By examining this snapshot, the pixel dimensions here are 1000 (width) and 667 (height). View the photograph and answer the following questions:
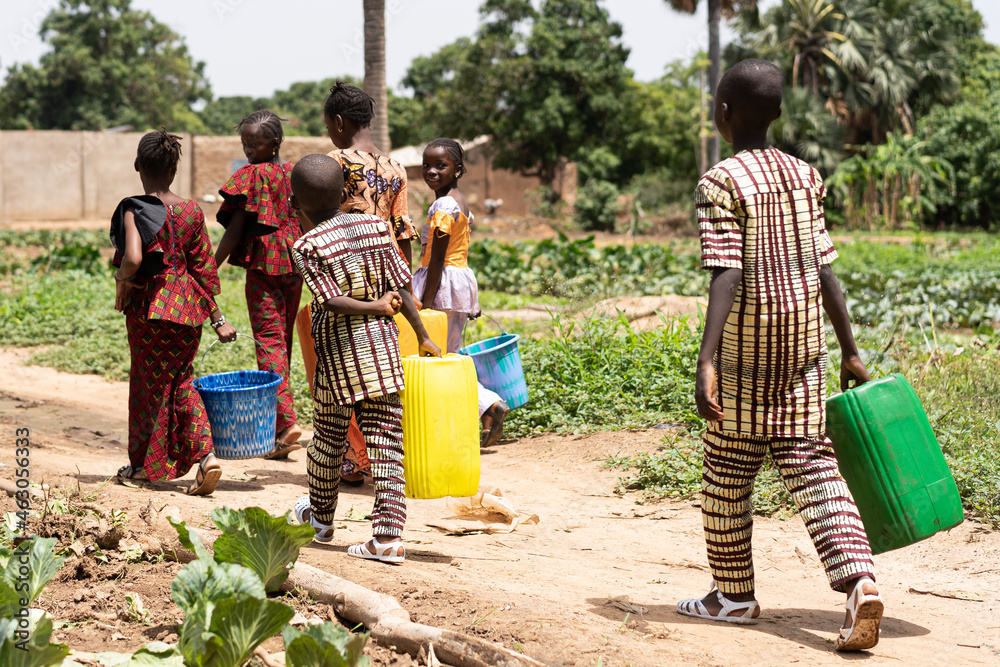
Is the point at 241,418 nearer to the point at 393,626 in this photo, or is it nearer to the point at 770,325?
the point at 393,626

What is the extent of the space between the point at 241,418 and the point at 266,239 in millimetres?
1024

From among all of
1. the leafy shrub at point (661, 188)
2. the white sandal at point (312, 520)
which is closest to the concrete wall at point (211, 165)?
the leafy shrub at point (661, 188)

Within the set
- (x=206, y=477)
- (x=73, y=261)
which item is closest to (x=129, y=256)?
(x=206, y=477)

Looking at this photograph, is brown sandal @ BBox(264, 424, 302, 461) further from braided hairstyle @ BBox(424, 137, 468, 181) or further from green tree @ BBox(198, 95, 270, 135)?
green tree @ BBox(198, 95, 270, 135)

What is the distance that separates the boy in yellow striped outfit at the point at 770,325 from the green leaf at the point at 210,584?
4.49ft

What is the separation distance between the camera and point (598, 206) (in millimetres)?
25266

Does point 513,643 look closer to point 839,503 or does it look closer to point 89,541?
point 839,503

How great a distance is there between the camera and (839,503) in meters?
2.68

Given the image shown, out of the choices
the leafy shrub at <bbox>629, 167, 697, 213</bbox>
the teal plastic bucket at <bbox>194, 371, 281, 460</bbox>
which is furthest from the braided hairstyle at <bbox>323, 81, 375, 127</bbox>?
the leafy shrub at <bbox>629, 167, 697, 213</bbox>

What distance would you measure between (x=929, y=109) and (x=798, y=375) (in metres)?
29.3

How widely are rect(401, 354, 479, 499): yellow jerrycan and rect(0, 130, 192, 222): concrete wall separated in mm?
17037

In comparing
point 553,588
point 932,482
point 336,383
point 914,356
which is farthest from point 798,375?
point 914,356

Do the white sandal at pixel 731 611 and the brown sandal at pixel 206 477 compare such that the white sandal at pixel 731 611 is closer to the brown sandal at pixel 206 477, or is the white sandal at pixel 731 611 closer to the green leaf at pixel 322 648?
the green leaf at pixel 322 648

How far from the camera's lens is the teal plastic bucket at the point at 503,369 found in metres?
5.33
